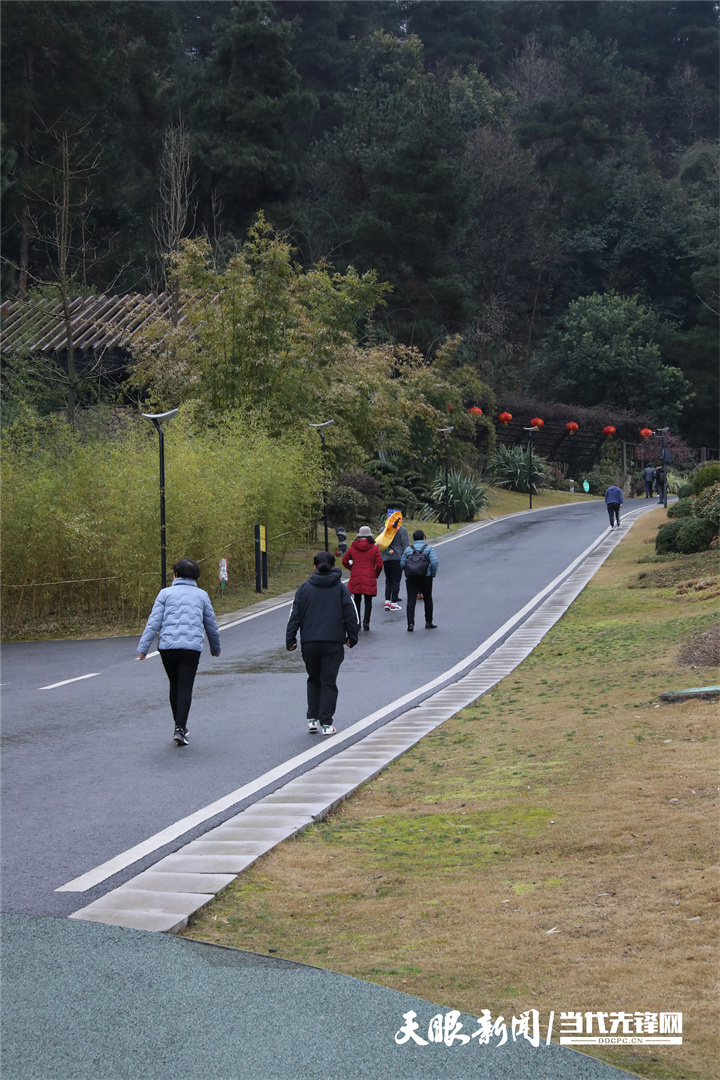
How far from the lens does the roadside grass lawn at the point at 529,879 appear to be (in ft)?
15.1

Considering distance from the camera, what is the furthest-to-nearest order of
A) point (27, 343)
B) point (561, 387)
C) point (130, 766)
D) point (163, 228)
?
point (561, 387) → point (163, 228) → point (27, 343) → point (130, 766)

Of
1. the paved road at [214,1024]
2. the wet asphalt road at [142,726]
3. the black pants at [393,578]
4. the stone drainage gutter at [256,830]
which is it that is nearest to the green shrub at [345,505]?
the wet asphalt road at [142,726]

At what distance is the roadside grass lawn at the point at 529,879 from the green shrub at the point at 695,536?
16.8m

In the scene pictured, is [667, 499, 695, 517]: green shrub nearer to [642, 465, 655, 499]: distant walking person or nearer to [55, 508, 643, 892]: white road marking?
[55, 508, 643, 892]: white road marking

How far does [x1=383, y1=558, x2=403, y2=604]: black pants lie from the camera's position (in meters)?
21.3

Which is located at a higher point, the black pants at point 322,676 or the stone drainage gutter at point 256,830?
the black pants at point 322,676

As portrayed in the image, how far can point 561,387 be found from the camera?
241 ft

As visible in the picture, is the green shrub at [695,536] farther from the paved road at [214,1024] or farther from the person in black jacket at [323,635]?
the paved road at [214,1024]

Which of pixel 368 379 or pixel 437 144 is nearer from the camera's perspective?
pixel 368 379

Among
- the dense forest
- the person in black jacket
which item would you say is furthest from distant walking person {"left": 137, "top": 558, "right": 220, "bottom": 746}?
A: the dense forest

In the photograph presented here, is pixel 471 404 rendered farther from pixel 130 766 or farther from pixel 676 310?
pixel 130 766

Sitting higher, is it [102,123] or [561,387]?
[102,123]

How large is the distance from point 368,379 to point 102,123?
2645cm

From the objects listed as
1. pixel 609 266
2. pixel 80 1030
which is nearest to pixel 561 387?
pixel 609 266
